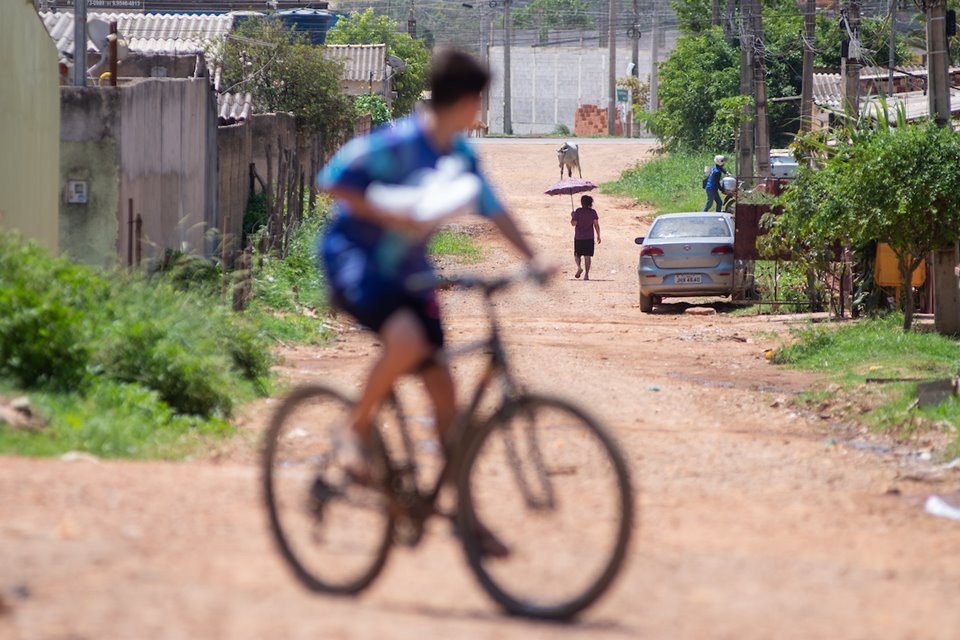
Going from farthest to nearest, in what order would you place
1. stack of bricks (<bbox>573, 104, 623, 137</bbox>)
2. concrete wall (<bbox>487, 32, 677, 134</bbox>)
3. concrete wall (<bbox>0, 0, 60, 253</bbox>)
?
concrete wall (<bbox>487, 32, 677, 134</bbox>) → stack of bricks (<bbox>573, 104, 623, 137</bbox>) → concrete wall (<bbox>0, 0, 60, 253</bbox>)

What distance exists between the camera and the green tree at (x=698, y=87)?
155 ft

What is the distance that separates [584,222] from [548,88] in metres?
56.0

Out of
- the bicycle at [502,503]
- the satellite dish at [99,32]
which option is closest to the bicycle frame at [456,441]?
the bicycle at [502,503]

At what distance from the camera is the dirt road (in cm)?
432

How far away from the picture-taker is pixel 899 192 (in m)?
14.4

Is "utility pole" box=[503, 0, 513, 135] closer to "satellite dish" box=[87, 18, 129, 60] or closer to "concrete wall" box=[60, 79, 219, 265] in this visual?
"satellite dish" box=[87, 18, 129, 60]

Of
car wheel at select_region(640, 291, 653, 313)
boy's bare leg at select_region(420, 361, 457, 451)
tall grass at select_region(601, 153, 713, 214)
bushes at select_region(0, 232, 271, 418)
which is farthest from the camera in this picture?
tall grass at select_region(601, 153, 713, 214)

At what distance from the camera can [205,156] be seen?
17.2 meters

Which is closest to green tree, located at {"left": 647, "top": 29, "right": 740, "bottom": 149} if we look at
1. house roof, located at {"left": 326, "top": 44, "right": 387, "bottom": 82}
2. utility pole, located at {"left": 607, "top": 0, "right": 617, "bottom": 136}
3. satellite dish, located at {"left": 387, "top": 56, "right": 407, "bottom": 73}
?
satellite dish, located at {"left": 387, "top": 56, "right": 407, "bottom": 73}

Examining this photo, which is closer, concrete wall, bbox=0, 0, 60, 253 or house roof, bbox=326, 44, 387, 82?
concrete wall, bbox=0, 0, 60, 253

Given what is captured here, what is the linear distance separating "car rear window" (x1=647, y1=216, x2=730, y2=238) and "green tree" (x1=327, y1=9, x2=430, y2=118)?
104 feet

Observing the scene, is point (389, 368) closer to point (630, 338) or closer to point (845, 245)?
point (630, 338)

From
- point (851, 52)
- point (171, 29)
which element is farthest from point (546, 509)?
point (171, 29)

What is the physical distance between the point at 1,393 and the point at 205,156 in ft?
31.5
